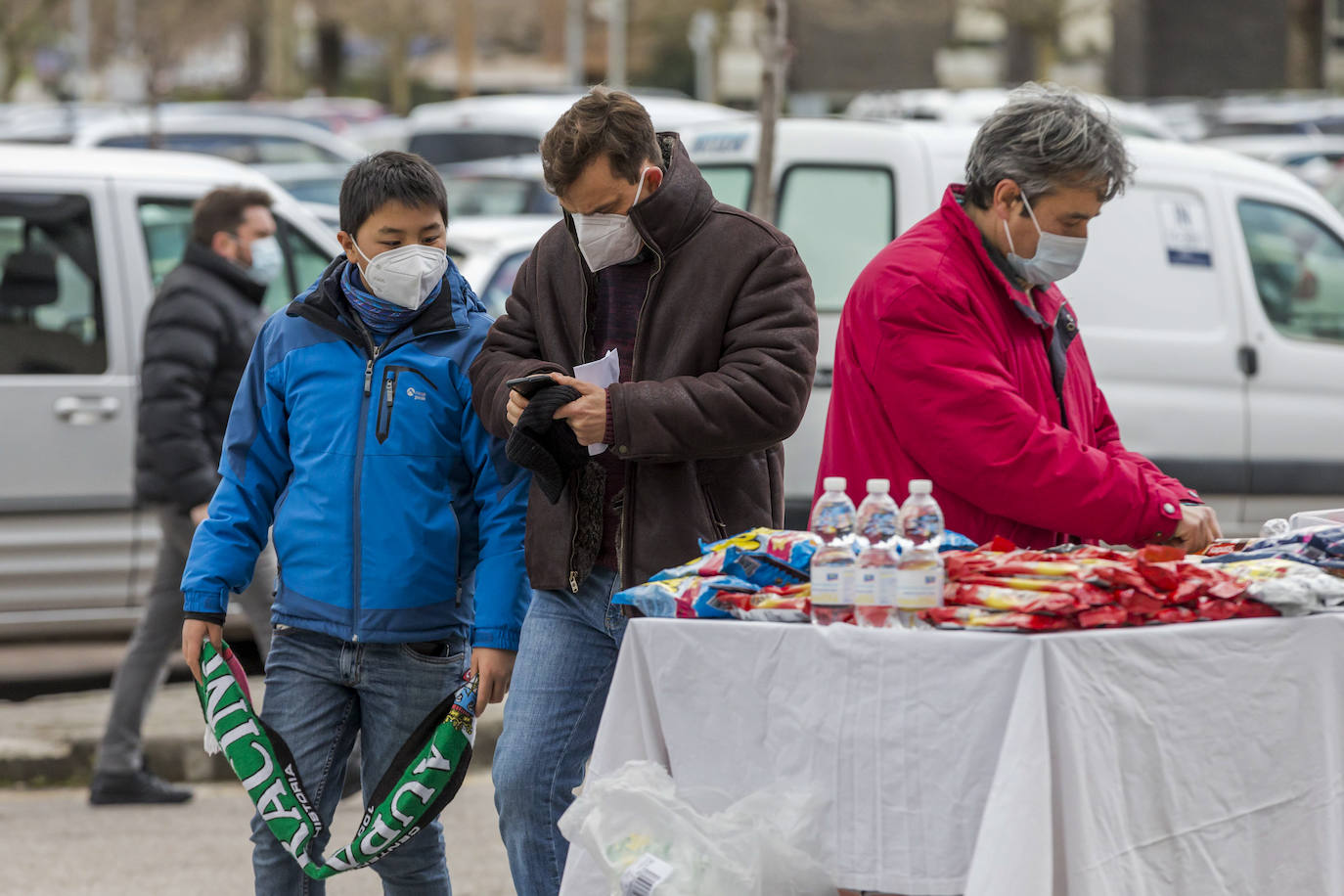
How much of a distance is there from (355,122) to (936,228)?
96.6 ft

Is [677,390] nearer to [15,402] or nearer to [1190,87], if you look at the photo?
[15,402]

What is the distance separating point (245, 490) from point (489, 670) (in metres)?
0.62

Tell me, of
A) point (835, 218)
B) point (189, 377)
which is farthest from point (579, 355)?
point (835, 218)

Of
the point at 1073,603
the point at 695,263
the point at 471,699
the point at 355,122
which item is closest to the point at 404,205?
the point at 695,263

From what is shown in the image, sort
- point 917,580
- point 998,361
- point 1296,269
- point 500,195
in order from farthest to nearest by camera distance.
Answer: point 500,195 < point 1296,269 < point 998,361 < point 917,580

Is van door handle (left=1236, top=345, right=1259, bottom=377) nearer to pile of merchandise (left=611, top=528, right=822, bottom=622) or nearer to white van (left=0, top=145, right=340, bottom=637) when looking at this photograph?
white van (left=0, top=145, right=340, bottom=637)

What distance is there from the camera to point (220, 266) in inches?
233

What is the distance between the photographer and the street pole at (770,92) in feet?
22.8

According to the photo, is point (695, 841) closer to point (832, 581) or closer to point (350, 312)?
point (832, 581)

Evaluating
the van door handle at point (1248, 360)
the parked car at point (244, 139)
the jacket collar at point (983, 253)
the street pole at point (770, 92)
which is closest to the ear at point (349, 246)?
the jacket collar at point (983, 253)

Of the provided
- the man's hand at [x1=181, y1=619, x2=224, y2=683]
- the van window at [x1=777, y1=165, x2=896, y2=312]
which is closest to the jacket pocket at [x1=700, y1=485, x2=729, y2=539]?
the man's hand at [x1=181, y1=619, x2=224, y2=683]

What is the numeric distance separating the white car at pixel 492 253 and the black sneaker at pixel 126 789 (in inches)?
94.6

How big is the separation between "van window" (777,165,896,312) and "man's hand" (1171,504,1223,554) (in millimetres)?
3649

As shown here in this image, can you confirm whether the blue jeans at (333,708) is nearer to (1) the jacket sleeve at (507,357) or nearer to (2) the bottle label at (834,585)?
(1) the jacket sleeve at (507,357)
